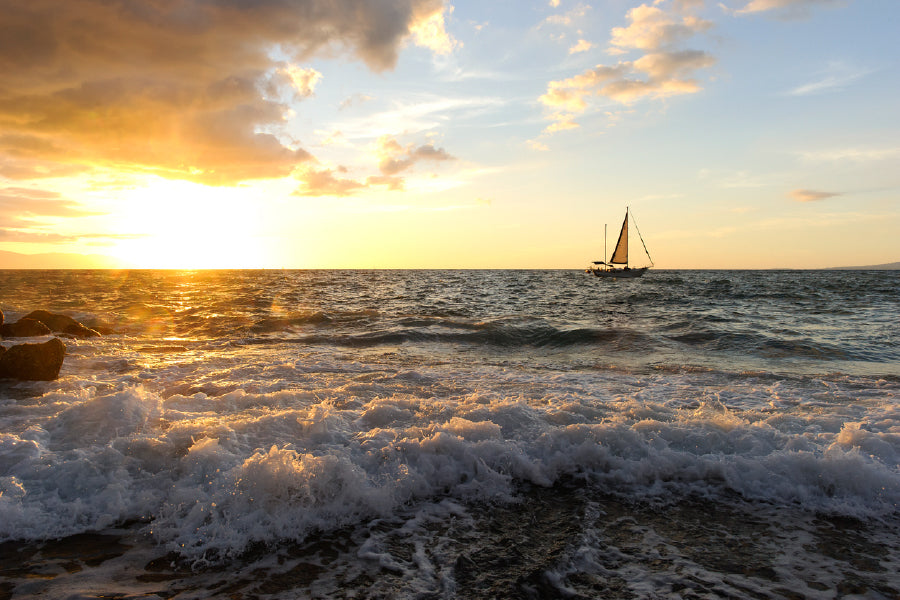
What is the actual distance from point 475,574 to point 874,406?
8.46 meters

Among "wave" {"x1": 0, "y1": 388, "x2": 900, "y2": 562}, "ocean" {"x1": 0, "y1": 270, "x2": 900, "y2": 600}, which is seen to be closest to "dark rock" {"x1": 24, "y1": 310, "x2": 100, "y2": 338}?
"ocean" {"x1": 0, "y1": 270, "x2": 900, "y2": 600}

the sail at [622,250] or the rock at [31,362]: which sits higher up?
the sail at [622,250]

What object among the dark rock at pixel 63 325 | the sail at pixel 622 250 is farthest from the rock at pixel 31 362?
the sail at pixel 622 250

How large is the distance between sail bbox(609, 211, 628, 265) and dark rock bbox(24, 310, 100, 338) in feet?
240

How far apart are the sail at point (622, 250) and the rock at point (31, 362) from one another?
7691 centimetres

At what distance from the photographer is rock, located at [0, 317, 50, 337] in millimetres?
15703

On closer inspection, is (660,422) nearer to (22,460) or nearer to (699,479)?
(699,479)

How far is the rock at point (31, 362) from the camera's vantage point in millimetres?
9305

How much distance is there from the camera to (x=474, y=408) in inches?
301

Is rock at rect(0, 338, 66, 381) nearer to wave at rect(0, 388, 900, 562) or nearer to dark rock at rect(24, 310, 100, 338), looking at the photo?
wave at rect(0, 388, 900, 562)

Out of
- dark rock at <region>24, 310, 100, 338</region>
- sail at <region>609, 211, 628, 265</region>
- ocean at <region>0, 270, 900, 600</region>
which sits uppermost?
sail at <region>609, 211, 628, 265</region>

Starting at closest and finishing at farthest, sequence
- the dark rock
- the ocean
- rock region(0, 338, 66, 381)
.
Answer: the ocean, rock region(0, 338, 66, 381), the dark rock

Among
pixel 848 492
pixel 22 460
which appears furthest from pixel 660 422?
pixel 22 460

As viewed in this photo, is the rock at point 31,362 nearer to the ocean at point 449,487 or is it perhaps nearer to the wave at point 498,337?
the ocean at point 449,487
